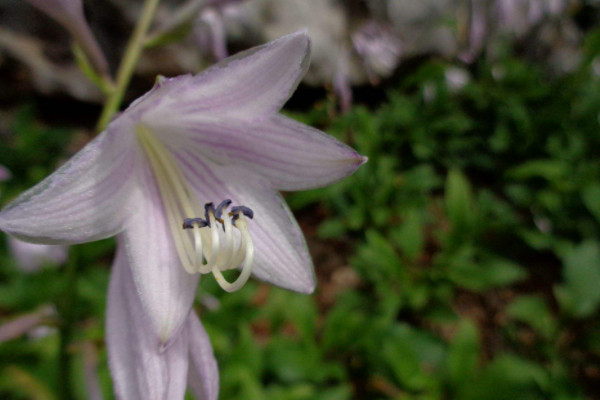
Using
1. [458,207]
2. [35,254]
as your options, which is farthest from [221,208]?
[458,207]

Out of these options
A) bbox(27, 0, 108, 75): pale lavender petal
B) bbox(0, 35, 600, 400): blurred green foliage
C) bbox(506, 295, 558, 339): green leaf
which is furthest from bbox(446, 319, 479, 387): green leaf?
bbox(27, 0, 108, 75): pale lavender petal

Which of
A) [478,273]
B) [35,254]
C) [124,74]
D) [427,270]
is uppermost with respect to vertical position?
[35,254]

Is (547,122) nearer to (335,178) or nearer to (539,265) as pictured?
(539,265)

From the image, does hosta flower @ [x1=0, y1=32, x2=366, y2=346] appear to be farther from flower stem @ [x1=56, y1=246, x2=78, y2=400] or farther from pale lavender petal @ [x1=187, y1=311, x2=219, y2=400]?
flower stem @ [x1=56, y1=246, x2=78, y2=400]

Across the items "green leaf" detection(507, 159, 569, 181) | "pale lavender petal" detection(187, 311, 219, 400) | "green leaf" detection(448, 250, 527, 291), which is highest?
"green leaf" detection(507, 159, 569, 181)

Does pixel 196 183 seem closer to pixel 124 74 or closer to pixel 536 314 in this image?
pixel 124 74

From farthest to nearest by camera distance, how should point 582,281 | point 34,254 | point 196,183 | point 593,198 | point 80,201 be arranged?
point 593,198 → point 582,281 → point 34,254 → point 196,183 → point 80,201

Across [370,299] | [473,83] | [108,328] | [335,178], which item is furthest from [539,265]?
[108,328]
